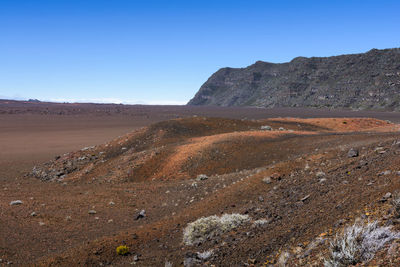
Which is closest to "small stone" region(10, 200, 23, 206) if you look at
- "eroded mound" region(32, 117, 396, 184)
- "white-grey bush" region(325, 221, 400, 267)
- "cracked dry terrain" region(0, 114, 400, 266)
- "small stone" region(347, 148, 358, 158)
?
"cracked dry terrain" region(0, 114, 400, 266)

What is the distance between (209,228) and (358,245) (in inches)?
157

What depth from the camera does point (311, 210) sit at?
23.9 ft

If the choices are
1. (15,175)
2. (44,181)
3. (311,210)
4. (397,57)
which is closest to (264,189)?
(311,210)

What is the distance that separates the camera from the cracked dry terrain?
6500 mm

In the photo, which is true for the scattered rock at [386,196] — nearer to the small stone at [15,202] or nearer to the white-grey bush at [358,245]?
the white-grey bush at [358,245]

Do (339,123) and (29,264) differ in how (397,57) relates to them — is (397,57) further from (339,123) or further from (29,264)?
(29,264)

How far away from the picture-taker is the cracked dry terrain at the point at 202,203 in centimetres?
650

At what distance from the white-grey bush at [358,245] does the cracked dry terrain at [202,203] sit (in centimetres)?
20

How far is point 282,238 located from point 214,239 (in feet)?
5.67

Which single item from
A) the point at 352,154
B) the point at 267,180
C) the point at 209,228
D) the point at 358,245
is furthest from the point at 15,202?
the point at 352,154

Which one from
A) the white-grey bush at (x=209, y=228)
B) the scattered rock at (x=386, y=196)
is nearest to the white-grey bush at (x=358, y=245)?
the scattered rock at (x=386, y=196)

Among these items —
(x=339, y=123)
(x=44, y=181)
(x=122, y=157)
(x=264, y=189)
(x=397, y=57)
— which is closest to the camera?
(x=264, y=189)

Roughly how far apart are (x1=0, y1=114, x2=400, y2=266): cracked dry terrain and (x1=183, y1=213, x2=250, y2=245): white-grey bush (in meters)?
0.20

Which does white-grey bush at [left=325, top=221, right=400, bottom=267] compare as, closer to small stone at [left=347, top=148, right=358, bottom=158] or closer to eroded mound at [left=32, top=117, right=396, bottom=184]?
small stone at [left=347, top=148, right=358, bottom=158]
